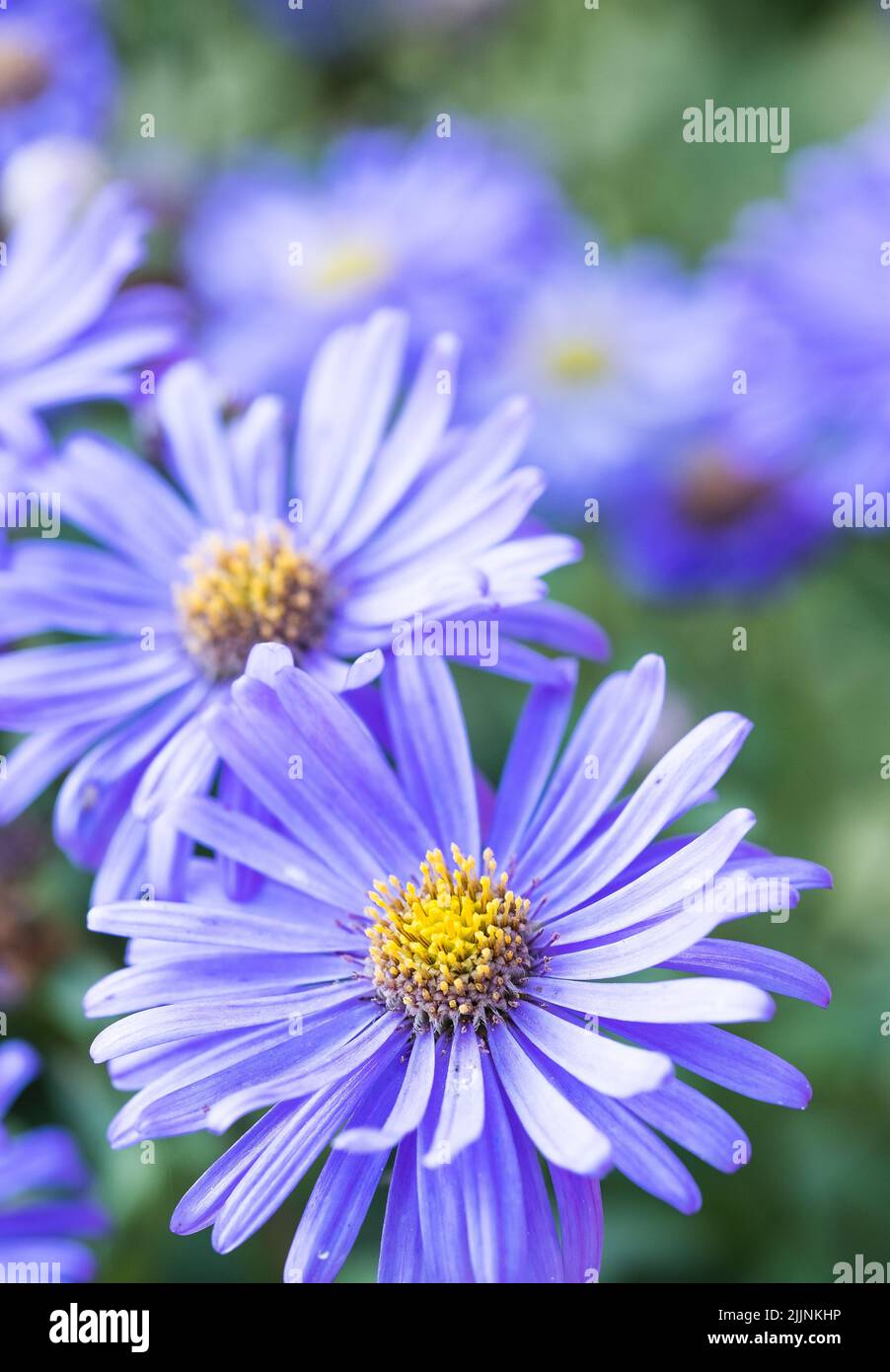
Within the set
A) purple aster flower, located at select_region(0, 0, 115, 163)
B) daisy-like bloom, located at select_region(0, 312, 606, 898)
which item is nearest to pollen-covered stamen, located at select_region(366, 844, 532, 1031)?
daisy-like bloom, located at select_region(0, 312, 606, 898)

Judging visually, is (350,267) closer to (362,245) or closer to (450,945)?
(362,245)

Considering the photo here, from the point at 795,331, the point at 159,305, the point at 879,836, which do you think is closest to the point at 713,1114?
the point at 159,305

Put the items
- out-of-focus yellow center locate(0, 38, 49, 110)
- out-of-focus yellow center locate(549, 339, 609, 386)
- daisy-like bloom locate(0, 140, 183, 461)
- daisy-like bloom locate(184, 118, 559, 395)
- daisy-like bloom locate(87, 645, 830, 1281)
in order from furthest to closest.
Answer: out-of-focus yellow center locate(549, 339, 609, 386)
out-of-focus yellow center locate(0, 38, 49, 110)
daisy-like bloom locate(184, 118, 559, 395)
daisy-like bloom locate(0, 140, 183, 461)
daisy-like bloom locate(87, 645, 830, 1281)

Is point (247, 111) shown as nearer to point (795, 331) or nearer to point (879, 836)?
point (795, 331)

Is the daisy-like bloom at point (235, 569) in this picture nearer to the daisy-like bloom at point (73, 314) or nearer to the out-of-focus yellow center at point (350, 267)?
the daisy-like bloom at point (73, 314)

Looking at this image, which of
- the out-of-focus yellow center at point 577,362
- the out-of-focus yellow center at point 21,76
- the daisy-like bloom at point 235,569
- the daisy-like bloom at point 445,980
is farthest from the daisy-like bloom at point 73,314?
the out-of-focus yellow center at point 577,362

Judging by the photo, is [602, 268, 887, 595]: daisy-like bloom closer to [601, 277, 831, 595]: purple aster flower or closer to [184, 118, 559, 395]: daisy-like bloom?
[601, 277, 831, 595]: purple aster flower

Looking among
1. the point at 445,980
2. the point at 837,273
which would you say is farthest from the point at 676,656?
the point at 445,980
